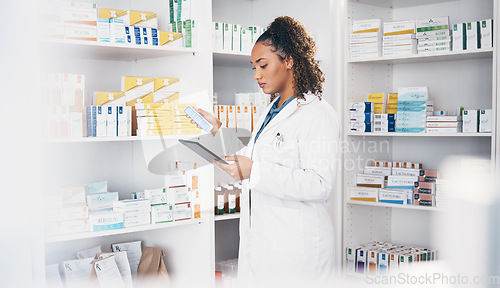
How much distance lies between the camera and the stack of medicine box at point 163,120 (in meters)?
2.50

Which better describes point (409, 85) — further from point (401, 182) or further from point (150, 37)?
point (150, 37)

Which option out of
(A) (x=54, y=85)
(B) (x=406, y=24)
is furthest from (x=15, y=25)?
→ (B) (x=406, y=24)

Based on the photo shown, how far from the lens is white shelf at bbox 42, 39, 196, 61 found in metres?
2.29

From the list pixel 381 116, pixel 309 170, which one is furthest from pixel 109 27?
pixel 381 116

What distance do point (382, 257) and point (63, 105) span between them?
185 centimetres

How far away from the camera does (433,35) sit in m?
2.92

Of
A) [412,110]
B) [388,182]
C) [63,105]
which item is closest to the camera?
[63,105]

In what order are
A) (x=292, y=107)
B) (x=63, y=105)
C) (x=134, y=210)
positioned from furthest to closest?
(x=134, y=210), (x=63, y=105), (x=292, y=107)

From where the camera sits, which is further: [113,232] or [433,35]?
[433,35]

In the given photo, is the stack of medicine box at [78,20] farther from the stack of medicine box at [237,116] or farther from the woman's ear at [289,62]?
the woman's ear at [289,62]

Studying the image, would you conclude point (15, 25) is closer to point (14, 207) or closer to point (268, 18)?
point (14, 207)

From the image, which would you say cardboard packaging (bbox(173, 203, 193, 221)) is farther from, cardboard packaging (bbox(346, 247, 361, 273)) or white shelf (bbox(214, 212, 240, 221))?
cardboard packaging (bbox(346, 247, 361, 273))

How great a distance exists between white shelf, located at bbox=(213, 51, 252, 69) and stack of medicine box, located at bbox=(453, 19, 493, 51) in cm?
108

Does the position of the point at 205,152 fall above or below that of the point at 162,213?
above
